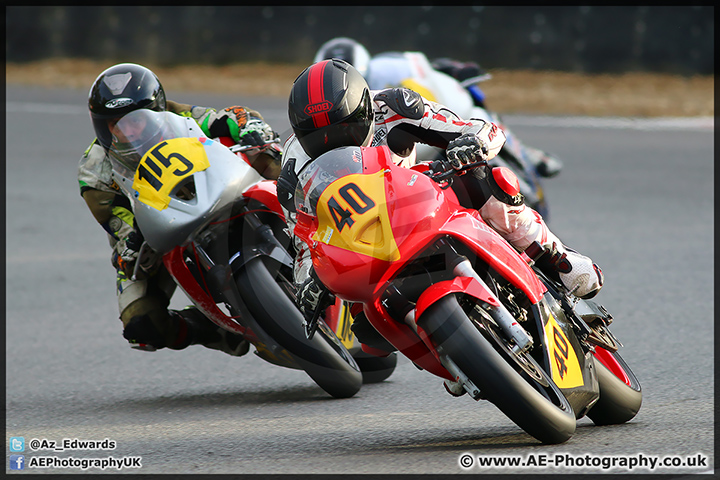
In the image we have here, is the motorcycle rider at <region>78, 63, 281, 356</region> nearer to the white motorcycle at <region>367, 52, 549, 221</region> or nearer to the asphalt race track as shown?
the asphalt race track

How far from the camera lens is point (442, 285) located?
130 inches

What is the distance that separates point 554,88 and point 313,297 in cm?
1220

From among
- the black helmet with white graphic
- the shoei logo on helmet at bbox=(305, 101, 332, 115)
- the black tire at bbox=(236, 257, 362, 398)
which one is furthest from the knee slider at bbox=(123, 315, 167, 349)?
the shoei logo on helmet at bbox=(305, 101, 332, 115)

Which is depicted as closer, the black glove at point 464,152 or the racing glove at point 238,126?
the black glove at point 464,152

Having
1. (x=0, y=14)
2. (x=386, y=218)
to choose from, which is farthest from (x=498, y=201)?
(x=0, y=14)

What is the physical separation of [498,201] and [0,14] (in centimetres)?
1580

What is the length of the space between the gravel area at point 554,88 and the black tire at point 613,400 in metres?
10.5

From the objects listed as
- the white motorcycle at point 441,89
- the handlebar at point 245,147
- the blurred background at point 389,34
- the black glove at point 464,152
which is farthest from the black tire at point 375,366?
the blurred background at point 389,34

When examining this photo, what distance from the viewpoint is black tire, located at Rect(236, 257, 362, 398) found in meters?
4.39

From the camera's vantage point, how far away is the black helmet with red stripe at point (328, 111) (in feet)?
12.2

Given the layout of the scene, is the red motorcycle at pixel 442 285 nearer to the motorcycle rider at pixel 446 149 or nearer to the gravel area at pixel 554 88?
the motorcycle rider at pixel 446 149

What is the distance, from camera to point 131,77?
4832 mm

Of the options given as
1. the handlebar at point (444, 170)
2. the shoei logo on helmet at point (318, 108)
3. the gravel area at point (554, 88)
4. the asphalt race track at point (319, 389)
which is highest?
the shoei logo on helmet at point (318, 108)

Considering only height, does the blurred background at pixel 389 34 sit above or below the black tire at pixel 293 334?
below
